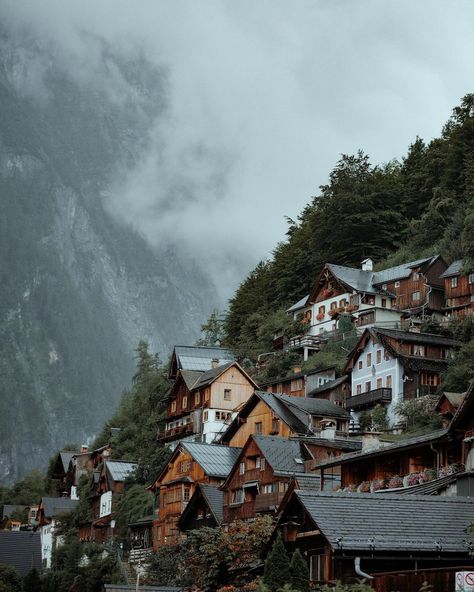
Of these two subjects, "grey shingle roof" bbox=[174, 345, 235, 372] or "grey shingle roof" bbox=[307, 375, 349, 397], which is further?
"grey shingle roof" bbox=[174, 345, 235, 372]

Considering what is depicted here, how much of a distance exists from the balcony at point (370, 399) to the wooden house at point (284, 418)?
6.12ft

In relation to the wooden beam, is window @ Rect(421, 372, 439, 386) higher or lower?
higher

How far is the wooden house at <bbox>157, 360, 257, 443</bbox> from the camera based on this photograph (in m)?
86.4

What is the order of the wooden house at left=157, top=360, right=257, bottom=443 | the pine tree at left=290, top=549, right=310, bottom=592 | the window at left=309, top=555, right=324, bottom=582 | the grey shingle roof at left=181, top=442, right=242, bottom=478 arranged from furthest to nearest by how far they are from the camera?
1. the wooden house at left=157, top=360, right=257, bottom=443
2. the grey shingle roof at left=181, top=442, right=242, bottom=478
3. the window at left=309, top=555, right=324, bottom=582
4. the pine tree at left=290, top=549, right=310, bottom=592

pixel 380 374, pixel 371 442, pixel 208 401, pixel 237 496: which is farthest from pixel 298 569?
pixel 208 401

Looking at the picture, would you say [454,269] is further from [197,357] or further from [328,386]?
[197,357]

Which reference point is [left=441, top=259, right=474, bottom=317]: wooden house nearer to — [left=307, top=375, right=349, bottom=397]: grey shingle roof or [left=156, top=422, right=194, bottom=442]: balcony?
[left=307, top=375, right=349, bottom=397]: grey shingle roof

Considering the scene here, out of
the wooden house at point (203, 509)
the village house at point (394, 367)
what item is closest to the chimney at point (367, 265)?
the village house at point (394, 367)

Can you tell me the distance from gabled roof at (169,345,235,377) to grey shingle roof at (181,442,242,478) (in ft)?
90.4

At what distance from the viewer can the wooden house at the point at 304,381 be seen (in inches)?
3310

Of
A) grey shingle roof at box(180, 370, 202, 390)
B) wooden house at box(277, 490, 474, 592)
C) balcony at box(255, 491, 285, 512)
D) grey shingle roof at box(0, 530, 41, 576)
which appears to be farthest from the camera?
grey shingle roof at box(180, 370, 202, 390)

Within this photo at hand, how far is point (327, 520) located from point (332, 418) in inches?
1593

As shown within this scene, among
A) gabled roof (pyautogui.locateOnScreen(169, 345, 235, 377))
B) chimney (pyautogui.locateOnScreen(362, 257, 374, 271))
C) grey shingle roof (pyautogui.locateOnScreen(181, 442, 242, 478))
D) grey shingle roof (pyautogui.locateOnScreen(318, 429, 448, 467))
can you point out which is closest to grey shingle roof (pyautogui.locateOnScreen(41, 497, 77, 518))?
gabled roof (pyautogui.locateOnScreen(169, 345, 235, 377))

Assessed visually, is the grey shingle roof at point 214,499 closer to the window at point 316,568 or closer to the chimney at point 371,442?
the chimney at point 371,442
